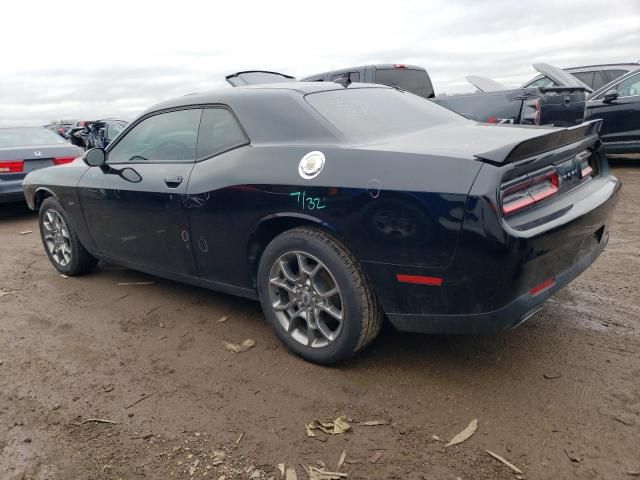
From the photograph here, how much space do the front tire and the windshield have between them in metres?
6.99

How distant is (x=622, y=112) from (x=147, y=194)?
8011 mm

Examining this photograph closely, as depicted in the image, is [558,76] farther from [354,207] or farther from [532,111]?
[354,207]

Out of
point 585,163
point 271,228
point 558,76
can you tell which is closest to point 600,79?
point 558,76

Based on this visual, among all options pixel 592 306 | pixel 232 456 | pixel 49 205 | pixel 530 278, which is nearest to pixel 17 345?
pixel 49 205

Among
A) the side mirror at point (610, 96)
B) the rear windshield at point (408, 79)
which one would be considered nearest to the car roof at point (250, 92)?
the rear windshield at point (408, 79)

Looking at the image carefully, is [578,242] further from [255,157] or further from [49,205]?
[49,205]

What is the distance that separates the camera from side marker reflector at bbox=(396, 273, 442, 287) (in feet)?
8.02

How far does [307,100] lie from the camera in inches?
126

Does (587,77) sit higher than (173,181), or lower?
higher

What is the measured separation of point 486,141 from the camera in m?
2.67

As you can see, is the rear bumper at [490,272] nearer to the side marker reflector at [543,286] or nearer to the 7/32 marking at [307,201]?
the side marker reflector at [543,286]

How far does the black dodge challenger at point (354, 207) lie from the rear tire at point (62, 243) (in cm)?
91

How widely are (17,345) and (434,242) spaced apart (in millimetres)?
2892

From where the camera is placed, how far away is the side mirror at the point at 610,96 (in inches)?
336
